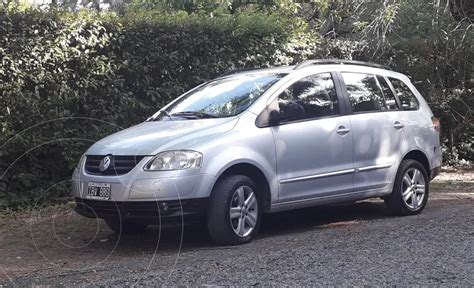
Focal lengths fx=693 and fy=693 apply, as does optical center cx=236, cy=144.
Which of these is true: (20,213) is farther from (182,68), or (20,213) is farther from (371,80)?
(371,80)

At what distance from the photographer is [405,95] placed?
9.09m

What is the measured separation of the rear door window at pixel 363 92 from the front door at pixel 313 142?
27cm

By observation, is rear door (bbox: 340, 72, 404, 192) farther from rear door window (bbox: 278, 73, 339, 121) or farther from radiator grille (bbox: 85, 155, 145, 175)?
radiator grille (bbox: 85, 155, 145, 175)

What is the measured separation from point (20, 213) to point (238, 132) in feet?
12.4

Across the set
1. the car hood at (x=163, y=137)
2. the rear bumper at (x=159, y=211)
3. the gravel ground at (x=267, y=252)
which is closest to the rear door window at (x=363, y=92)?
the gravel ground at (x=267, y=252)

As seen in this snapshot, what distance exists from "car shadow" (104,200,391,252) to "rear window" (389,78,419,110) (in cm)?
142

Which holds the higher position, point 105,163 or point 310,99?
point 310,99

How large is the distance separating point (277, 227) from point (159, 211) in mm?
2104

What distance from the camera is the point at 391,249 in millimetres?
6438

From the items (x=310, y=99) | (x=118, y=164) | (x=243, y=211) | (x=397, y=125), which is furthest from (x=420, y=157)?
(x=118, y=164)

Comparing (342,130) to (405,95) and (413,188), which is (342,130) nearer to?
(413,188)

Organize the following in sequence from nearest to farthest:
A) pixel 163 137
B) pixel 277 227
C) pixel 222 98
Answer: pixel 163 137 < pixel 222 98 < pixel 277 227

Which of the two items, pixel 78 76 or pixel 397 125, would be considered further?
pixel 78 76

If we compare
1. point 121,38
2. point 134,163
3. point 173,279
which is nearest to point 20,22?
point 121,38
